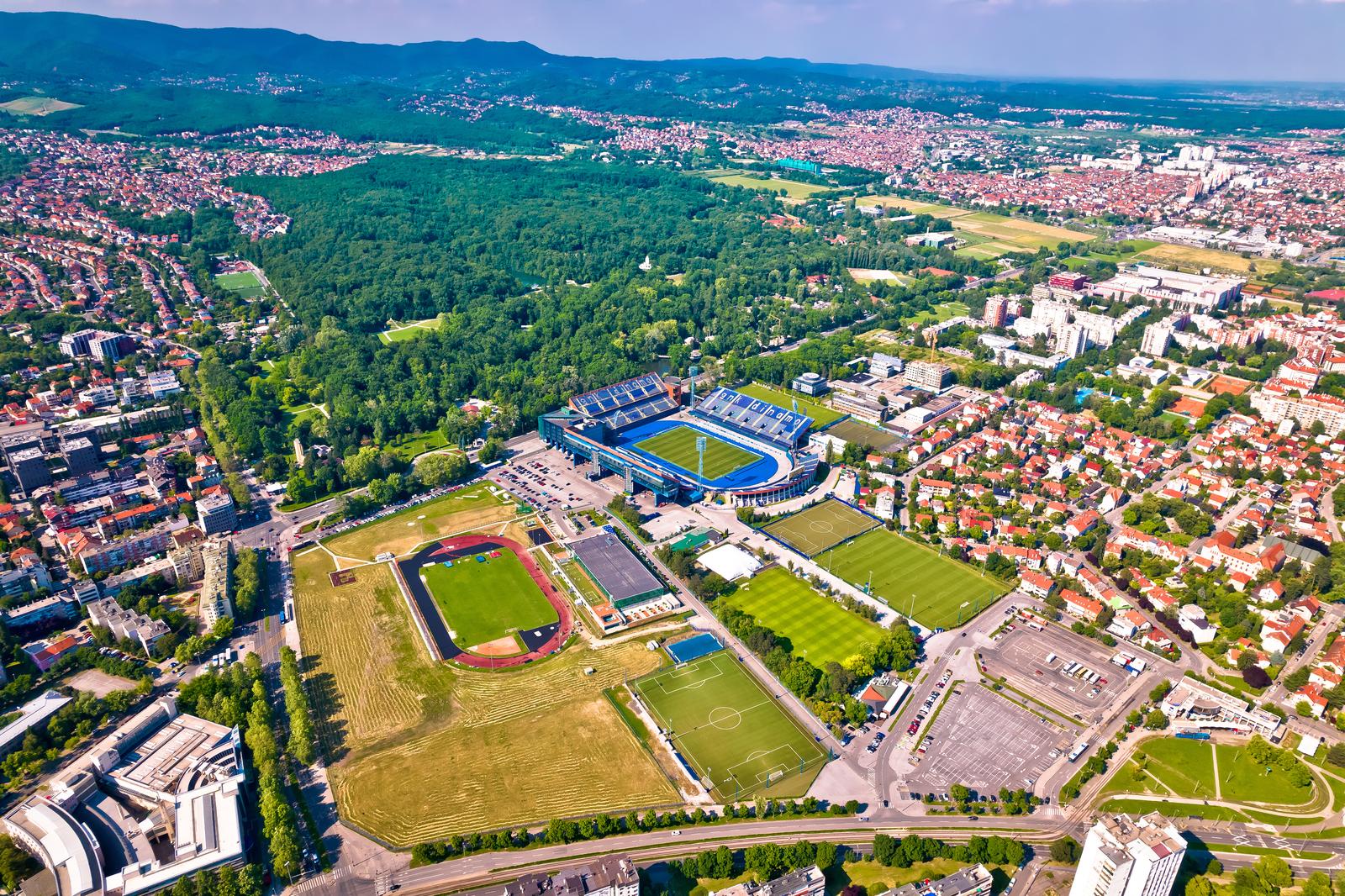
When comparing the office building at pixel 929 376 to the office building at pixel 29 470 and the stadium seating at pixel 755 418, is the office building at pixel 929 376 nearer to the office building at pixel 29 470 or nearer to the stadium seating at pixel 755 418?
the stadium seating at pixel 755 418

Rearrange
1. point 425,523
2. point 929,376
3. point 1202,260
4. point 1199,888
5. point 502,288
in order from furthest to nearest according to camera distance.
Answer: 1. point 1202,260
2. point 502,288
3. point 929,376
4. point 425,523
5. point 1199,888

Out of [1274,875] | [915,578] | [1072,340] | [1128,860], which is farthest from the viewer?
[1072,340]

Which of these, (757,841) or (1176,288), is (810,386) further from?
(1176,288)

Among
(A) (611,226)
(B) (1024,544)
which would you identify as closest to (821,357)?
(B) (1024,544)

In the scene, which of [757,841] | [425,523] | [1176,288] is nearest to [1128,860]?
[757,841]

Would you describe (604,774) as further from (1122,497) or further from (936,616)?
(1122,497)

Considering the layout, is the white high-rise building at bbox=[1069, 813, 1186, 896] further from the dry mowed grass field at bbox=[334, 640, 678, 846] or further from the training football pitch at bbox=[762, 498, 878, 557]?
the training football pitch at bbox=[762, 498, 878, 557]
